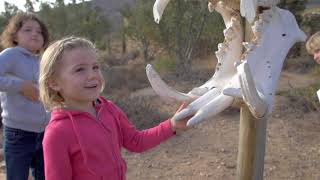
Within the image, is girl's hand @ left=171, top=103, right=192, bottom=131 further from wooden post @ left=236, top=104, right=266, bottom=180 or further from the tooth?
the tooth

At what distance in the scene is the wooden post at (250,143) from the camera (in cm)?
180

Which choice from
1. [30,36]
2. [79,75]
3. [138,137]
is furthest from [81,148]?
[30,36]

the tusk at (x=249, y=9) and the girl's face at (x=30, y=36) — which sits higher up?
the tusk at (x=249, y=9)

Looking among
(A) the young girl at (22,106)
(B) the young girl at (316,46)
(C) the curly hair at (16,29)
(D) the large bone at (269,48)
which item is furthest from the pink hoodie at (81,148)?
(B) the young girl at (316,46)

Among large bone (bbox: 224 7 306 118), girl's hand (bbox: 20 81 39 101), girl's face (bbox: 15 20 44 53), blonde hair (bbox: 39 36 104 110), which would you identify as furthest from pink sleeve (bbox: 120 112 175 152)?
girl's face (bbox: 15 20 44 53)

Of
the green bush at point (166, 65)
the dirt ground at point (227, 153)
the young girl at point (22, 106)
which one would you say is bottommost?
the dirt ground at point (227, 153)

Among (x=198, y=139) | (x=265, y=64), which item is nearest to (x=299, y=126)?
(x=198, y=139)

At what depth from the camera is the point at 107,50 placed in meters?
15.3

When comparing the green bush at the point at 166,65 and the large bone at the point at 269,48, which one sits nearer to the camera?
the large bone at the point at 269,48

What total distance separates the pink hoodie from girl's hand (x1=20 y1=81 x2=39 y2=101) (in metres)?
0.94

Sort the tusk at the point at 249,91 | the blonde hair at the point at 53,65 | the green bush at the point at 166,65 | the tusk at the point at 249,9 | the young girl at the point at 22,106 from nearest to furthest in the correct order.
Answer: the tusk at the point at 249,91 → the tusk at the point at 249,9 → the blonde hair at the point at 53,65 → the young girl at the point at 22,106 → the green bush at the point at 166,65

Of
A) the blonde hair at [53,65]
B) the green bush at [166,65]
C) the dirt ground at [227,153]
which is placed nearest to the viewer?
the blonde hair at [53,65]

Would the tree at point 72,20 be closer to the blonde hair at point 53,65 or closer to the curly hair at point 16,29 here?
the curly hair at point 16,29

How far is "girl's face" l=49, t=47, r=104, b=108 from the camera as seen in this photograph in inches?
67.0
